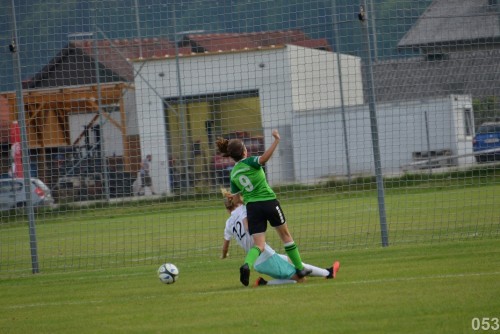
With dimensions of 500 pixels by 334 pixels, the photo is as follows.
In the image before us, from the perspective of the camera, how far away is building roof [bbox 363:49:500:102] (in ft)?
54.6

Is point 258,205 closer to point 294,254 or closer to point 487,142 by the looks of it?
point 294,254

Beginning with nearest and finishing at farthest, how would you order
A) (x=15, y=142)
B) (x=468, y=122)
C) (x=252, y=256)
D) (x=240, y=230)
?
(x=252, y=256) < (x=240, y=230) < (x=468, y=122) < (x=15, y=142)

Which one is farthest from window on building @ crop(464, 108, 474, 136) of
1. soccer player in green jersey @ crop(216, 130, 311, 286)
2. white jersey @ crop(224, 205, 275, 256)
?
soccer player in green jersey @ crop(216, 130, 311, 286)

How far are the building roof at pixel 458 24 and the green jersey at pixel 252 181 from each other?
17.7 ft

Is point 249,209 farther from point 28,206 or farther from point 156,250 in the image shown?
point 156,250

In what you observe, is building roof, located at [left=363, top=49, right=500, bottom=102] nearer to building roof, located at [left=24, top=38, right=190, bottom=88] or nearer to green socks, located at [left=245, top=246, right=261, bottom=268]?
building roof, located at [left=24, top=38, right=190, bottom=88]

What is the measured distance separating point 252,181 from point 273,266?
1.08 meters

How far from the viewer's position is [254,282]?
11.5 metres

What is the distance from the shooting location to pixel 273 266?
11086 millimetres

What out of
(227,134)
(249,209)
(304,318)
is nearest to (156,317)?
(304,318)

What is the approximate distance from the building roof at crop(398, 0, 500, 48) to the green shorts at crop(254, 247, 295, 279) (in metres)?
5.83

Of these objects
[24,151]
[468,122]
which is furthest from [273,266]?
[468,122]

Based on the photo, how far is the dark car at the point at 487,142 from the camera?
740 inches

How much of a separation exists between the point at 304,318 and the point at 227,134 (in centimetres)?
1290
